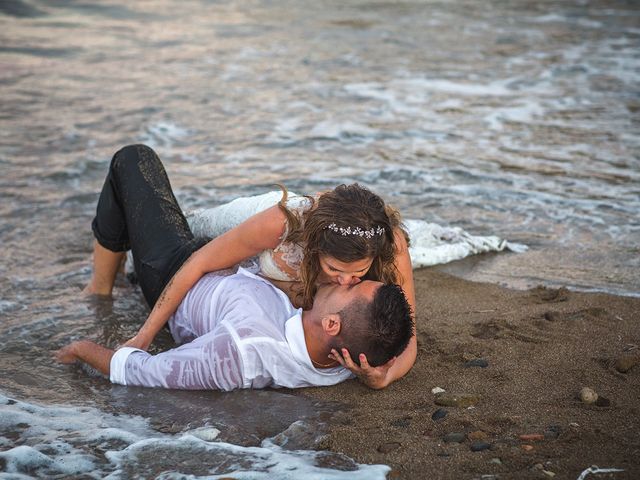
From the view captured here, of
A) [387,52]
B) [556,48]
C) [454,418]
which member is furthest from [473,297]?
[556,48]

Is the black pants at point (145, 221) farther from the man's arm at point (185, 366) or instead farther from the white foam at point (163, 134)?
the white foam at point (163, 134)

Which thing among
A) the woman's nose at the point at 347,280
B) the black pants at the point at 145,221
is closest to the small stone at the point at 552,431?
the woman's nose at the point at 347,280

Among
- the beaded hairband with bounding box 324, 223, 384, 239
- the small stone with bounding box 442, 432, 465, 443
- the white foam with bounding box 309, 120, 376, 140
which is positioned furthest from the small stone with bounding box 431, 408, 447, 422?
the white foam with bounding box 309, 120, 376, 140

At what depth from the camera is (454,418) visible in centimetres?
369

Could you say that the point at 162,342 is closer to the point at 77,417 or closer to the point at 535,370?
the point at 77,417

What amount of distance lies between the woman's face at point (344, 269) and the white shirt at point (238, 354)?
0.86 ft

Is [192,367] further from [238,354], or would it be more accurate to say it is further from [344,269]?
[344,269]

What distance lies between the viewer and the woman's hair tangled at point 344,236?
3.84m

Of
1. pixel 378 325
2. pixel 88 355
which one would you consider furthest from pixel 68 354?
pixel 378 325

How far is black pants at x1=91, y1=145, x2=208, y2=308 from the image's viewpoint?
183 inches

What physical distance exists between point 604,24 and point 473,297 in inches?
474

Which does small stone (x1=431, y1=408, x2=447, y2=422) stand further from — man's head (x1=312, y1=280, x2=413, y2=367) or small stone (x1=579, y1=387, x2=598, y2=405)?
small stone (x1=579, y1=387, x2=598, y2=405)

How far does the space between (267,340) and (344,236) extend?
1.97 feet

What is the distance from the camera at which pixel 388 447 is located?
3.47m
